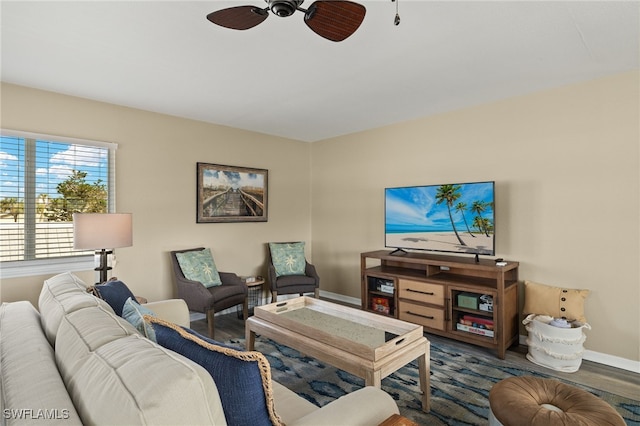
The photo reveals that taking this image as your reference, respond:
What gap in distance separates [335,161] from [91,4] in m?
3.67

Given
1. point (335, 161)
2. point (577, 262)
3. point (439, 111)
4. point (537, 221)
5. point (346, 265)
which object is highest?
point (439, 111)

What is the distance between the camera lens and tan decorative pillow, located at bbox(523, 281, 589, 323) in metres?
2.98

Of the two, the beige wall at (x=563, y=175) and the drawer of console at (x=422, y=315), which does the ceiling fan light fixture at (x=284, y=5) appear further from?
the drawer of console at (x=422, y=315)

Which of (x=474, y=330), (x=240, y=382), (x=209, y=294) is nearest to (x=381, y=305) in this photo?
(x=474, y=330)

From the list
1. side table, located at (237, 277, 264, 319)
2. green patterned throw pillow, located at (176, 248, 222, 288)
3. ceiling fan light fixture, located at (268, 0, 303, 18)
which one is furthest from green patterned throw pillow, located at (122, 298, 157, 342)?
side table, located at (237, 277, 264, 319)

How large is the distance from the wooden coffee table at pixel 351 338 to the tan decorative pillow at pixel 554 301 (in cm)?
152

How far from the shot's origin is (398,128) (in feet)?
14.7

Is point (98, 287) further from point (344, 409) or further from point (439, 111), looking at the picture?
point (439, 111)

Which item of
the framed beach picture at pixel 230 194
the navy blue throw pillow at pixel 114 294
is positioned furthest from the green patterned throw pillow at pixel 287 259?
the navy blue throw pillow at pixel 114 294

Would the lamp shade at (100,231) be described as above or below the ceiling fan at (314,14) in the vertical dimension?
below

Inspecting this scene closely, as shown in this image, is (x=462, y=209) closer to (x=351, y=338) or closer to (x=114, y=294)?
(x=351, y=338)

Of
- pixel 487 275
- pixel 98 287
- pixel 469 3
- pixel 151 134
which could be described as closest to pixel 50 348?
pixel 98 287

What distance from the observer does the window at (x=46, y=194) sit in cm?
307

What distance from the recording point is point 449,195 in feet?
12.3
